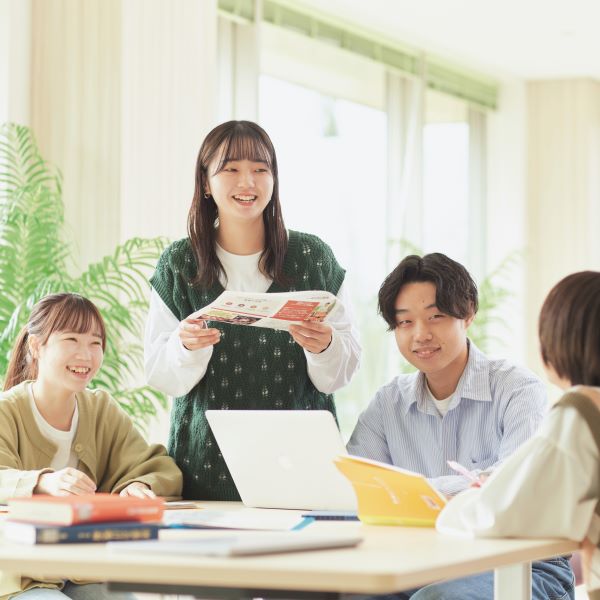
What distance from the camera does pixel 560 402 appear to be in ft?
6.05

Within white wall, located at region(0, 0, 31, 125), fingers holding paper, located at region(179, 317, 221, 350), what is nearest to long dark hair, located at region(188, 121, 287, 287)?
fingers holding paper, located at region(179, 317, 221, 350)

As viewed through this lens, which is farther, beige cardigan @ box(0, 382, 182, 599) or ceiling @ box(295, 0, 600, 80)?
ceiling @ box(295, 0, 600, 80)

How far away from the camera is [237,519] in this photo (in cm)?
212

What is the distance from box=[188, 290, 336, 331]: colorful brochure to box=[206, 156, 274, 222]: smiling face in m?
0.35

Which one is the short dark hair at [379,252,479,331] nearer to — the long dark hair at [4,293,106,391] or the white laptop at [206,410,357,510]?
the white laptop at [206,410,357,510]

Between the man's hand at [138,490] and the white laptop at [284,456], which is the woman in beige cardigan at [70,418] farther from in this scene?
the white laptop at [284,456]

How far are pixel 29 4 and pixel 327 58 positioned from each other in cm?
256

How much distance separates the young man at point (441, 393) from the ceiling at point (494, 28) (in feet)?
12.9

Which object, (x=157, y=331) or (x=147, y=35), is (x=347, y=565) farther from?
(x=147, y=35)

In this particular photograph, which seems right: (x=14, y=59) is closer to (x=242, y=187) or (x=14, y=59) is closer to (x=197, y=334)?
(x=242, y=187)

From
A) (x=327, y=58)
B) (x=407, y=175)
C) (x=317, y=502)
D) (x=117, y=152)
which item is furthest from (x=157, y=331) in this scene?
(x=407, y=175)

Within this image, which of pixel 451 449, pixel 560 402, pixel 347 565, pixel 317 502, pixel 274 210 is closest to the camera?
pixel 347 565

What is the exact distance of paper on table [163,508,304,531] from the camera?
6.54 ft

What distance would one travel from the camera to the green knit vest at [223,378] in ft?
8.67
